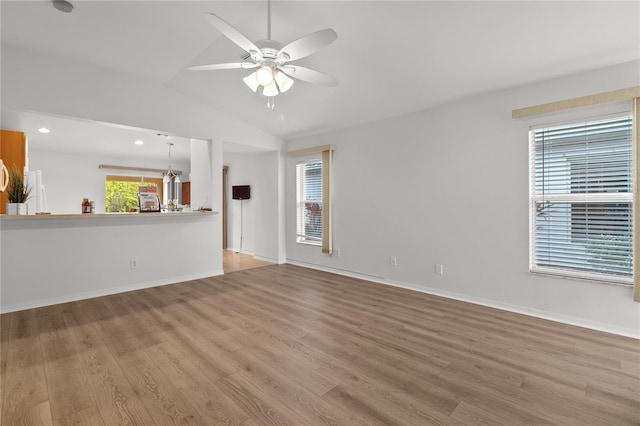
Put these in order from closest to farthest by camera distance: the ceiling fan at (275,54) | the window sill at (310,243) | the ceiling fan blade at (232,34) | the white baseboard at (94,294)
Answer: the ceiling fan blade at (232,34)
the ceiling fan at (275,54)
the white baseboard at (94,294)
the window sill at (310,243)

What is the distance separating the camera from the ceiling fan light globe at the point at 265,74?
257 cm

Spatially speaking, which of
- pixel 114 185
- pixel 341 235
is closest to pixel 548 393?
pixel 341 235

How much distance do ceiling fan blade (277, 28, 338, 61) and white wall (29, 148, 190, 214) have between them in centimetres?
727

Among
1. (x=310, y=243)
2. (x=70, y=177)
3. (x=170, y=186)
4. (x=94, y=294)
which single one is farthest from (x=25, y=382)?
(x=70, y=177)

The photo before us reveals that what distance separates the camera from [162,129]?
4633mm

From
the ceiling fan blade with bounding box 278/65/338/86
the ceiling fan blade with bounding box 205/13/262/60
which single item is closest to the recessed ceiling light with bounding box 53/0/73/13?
the ceiling fan blade with bounding box 205/13/262/60

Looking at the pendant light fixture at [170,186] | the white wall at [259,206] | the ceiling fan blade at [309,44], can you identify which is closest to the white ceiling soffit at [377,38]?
the ceiling fan blade at [309,44]

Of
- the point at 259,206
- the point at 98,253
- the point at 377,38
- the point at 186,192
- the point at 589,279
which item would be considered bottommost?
the point at 589,279

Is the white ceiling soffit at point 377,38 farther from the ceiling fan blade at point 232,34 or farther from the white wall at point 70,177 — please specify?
the white wall at point 70,177

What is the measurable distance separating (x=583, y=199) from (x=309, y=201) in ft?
13.7

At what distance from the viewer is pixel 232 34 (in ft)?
7.28

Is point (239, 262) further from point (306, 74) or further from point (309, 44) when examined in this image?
point (309, 44)

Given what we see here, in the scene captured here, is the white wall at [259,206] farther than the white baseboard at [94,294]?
Yes

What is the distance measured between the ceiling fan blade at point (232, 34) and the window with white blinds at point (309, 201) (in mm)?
3497
